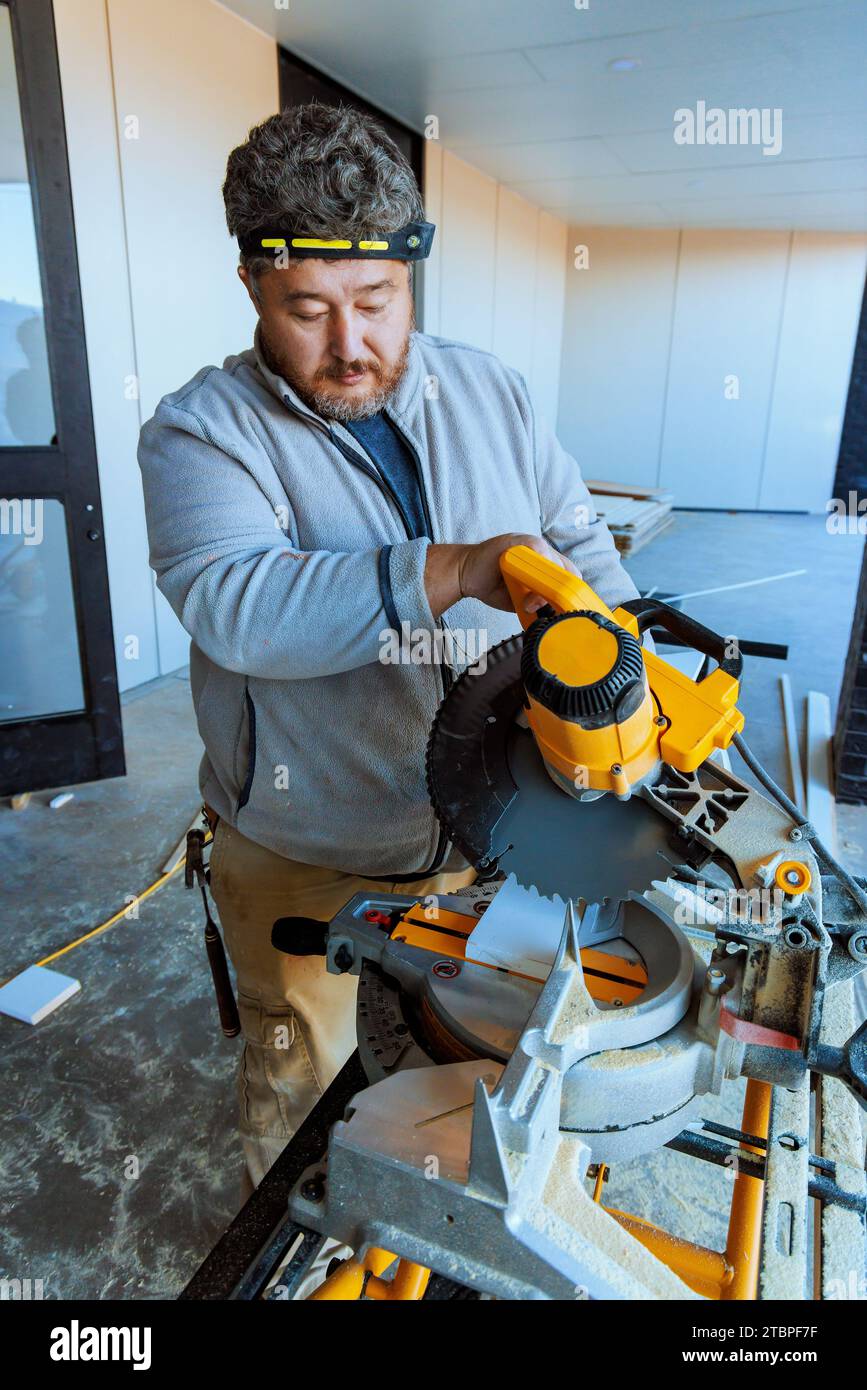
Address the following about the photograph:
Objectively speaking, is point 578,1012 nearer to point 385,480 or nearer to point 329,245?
point 385,480

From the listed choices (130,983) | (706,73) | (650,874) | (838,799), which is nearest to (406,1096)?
(650,874)

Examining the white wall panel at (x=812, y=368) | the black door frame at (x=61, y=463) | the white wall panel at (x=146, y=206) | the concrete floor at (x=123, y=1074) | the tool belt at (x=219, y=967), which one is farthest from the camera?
the white wall panel at (x=812, y=368)

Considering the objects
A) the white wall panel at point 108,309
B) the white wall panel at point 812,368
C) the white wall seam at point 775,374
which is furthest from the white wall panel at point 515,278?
the white wall panel at point 108,309

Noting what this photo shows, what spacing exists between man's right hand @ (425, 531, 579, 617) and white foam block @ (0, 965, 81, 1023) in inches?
68.9

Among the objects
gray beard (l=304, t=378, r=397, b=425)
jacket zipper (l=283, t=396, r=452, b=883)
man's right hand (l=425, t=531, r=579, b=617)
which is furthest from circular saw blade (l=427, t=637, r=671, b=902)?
gray beard (l=304, t=378, r=397, b=425)

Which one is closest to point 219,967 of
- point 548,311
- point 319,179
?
point 319,179

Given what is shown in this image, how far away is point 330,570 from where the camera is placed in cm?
99

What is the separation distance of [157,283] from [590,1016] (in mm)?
3860

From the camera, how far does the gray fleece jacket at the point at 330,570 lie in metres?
1.00

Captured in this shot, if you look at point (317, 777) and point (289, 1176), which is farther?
point (317, 777)

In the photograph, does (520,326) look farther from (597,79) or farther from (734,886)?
(734,886)

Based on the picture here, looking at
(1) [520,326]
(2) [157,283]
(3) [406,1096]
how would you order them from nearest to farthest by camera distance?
1. (3) [406,1096]
2. (2) [157,283]
3. (1) [520,326]

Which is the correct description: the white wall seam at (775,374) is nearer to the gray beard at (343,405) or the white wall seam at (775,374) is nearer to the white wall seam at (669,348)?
the white wall seam at (669,348)

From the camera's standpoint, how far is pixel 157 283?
12.4ft
